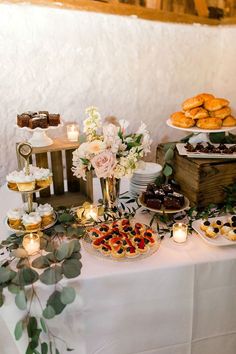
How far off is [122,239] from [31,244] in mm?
263

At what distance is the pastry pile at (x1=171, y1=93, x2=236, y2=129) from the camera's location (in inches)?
48.1

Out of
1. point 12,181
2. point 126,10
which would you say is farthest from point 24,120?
point 126,10

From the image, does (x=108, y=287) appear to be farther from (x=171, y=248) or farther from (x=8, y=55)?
(x=8, y=55)

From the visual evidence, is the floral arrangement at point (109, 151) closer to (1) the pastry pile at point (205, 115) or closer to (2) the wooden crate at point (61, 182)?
(2) the wooden crate at point (61, 182)

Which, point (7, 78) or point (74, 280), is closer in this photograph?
point (74, 280)

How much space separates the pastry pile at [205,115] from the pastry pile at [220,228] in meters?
0.38

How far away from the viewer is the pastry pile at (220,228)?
0.97m

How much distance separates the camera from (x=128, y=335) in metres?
0.91

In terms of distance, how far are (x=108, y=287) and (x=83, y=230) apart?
223 mm

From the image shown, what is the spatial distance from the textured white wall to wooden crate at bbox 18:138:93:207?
1.32 ft

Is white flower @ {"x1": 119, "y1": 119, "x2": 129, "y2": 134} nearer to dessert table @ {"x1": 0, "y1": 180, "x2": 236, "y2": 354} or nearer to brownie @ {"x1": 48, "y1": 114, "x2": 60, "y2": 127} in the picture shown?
brownie @ {"x1": 48, "y1": 114, "x2": 60, "y2": 127}

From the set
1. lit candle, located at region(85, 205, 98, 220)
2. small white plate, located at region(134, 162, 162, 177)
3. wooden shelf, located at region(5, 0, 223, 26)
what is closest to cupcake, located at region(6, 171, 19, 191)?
lit candle, located at region(85, 205, 98, 220)

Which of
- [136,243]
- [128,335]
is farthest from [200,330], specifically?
[136,243]

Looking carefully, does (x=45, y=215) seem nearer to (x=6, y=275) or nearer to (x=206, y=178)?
(x=6, y=275)
